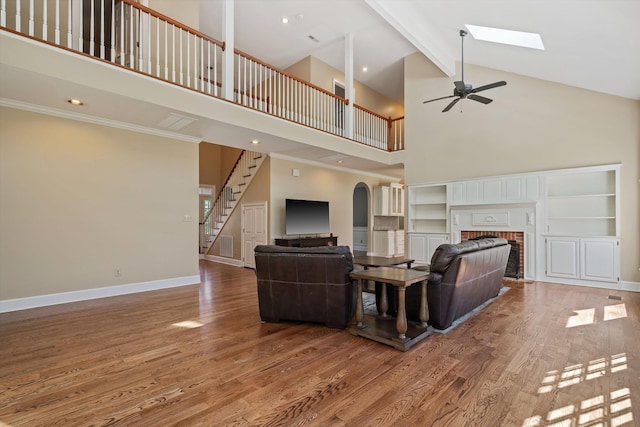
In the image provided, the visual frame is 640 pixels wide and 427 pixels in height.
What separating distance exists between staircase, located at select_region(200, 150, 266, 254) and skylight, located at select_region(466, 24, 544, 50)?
4929mm

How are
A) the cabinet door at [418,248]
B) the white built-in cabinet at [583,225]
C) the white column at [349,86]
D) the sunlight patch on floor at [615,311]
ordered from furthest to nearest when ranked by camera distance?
the cabinet door at [418,248] < the white column at [349,86] < the white built-in cabinet at [583,225] < the sunlight patch on floor at [615,311]

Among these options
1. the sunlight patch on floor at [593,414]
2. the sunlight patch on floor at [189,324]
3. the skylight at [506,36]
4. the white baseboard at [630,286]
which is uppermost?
the skylight at [506,36]

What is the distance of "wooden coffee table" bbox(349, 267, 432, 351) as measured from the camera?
2709 millimetres

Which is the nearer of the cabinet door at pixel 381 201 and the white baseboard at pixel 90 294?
the white baseboard at pixel 90 294

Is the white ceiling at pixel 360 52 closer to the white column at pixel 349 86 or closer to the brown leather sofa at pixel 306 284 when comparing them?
the white column at pixel 349 86

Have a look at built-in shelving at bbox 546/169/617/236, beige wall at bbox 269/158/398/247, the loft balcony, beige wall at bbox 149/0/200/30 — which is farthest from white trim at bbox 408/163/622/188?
beige wall at bbox 149/0/200/30

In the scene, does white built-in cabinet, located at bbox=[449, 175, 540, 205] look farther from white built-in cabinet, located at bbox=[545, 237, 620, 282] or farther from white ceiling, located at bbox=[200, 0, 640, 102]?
white ceiling, located at bbox=[200, 0, 640, 102]

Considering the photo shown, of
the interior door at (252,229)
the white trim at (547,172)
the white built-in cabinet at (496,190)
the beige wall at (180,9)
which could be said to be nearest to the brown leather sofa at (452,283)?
the white built-in cabinet at (496,190)

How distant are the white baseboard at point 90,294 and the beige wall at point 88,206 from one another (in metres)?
0.07

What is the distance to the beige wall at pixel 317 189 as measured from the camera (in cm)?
702

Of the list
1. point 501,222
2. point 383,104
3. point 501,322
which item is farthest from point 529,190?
point 383,104

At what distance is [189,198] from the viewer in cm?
560

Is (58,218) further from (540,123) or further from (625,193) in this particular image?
(625,193)

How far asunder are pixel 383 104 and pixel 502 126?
456cm
